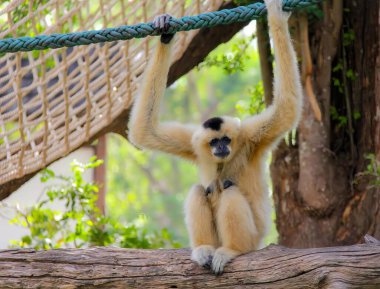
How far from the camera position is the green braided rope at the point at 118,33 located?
4328 millimetres

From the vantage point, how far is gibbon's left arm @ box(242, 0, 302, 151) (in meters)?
4.57

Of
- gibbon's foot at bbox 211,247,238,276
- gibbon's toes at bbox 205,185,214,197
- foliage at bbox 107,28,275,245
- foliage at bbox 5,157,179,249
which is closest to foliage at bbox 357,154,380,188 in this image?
gibbon's toes at bbox 205,185,214,197

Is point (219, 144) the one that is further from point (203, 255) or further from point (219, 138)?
point (203, 255)

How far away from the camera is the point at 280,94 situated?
15.6ft

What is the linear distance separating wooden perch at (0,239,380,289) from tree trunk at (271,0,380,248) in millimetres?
1858

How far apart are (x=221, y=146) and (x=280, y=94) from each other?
0.69 metres

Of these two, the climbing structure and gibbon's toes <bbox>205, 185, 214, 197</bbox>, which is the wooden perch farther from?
the climbing structure

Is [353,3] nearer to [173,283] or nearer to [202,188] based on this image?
[202,188]

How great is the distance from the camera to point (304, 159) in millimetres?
6410

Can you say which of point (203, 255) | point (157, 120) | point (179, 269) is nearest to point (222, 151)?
point (157, 120)

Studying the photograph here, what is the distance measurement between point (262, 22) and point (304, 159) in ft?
4.55

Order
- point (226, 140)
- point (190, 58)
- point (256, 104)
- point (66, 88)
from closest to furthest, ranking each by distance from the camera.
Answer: point (226, 140)
point (66, 88)
point (190, 58)
point (256, 104)

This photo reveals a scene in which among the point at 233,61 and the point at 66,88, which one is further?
the point at 233,61

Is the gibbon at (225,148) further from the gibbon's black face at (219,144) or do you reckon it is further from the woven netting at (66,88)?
the woven netting at (66,88)
